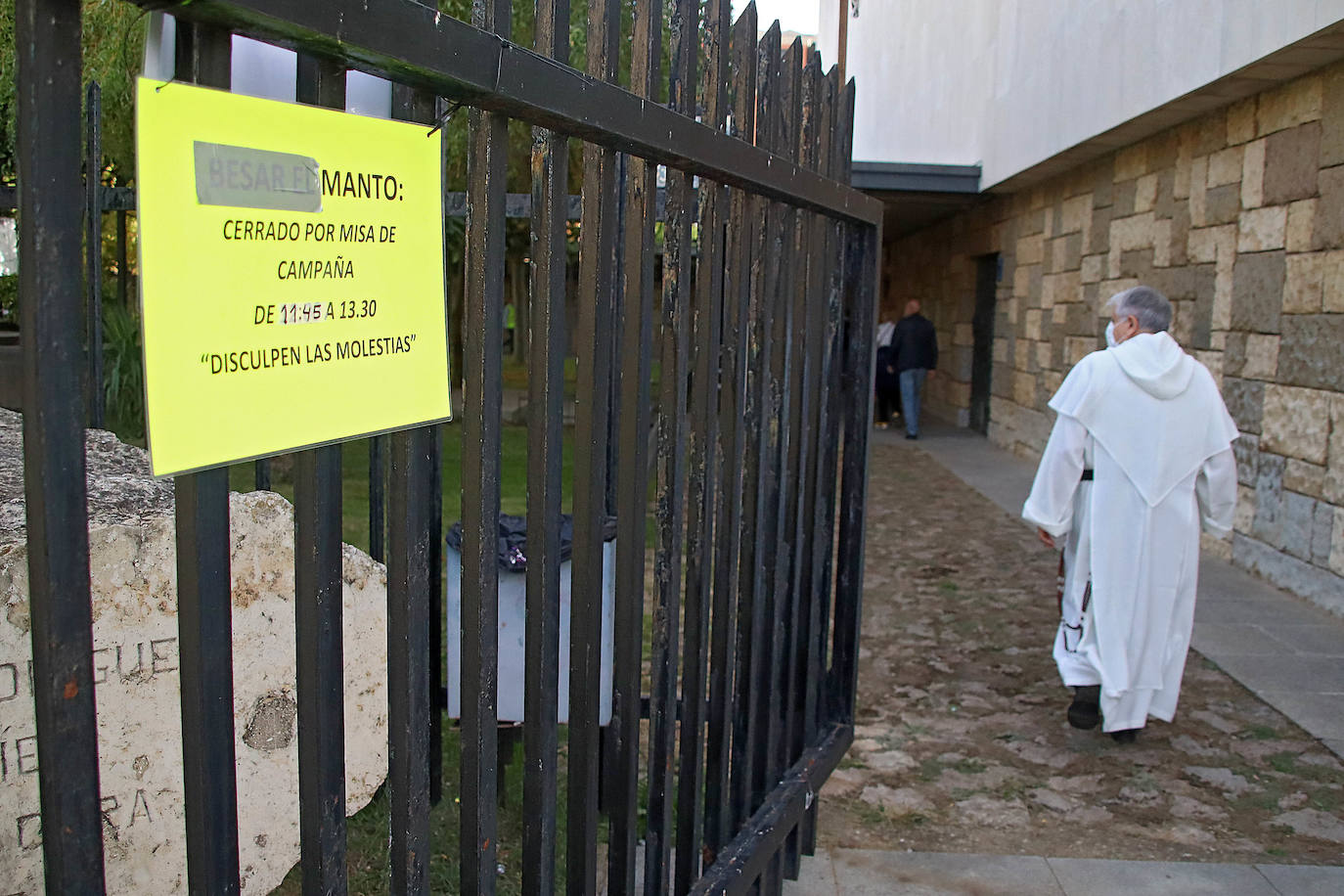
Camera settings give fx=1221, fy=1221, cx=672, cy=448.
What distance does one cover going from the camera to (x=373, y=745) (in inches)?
131

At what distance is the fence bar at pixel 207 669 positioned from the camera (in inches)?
44.6

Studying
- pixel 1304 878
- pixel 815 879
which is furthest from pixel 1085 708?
pixel 815 879

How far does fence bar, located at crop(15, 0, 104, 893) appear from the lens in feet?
3.11

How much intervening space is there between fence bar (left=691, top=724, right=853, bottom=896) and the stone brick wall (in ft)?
13.5

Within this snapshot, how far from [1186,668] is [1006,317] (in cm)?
874

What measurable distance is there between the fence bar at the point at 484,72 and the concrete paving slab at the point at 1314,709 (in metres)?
3.53

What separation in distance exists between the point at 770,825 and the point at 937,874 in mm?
886

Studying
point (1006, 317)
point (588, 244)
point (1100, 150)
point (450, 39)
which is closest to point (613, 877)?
point (588, 244)

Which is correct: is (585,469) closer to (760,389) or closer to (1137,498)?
(760,389)

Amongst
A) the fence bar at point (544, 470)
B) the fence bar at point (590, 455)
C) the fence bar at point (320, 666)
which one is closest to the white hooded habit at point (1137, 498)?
the fence bar at point (590, 455)

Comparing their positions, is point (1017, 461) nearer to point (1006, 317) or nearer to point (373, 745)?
point (1006, 317)

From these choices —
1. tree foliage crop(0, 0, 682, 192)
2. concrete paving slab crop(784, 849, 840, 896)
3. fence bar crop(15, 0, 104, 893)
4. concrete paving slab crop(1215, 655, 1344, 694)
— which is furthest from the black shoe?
fence bar crop(15, 0, 104, 893)

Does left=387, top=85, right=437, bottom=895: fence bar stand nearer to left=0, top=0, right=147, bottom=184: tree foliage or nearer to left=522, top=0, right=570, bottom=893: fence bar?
left=522, top=0, right=570, bottom=893: fence bar

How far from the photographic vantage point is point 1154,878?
3.36 meters
